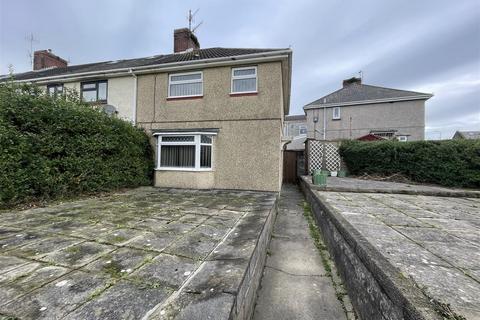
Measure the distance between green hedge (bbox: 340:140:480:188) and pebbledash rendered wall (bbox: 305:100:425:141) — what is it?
855 cm

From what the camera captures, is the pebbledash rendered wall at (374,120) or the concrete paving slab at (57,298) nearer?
the concrete paving slab at (57,298)

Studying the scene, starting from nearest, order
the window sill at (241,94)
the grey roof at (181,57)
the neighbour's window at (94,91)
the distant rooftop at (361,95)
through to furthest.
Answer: the window sill at (241,94) → the grey roof at (181,57) → the neighbour's window at (94,91) → the distant rooftop at (361,95)

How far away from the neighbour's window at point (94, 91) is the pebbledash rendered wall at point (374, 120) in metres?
17.8

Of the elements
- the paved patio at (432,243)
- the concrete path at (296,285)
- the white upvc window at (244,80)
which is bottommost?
the concrete path at (296,285)

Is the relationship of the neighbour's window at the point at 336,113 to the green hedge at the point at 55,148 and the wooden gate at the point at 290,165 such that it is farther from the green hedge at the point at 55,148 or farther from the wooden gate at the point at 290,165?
the green hedge at the point at 55,148

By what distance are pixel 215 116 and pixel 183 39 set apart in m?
6.89

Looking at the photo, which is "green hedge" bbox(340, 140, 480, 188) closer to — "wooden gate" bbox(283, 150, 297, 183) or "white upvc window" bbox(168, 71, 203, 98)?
"wooden gate" bbox(283, 150, 297, 183)

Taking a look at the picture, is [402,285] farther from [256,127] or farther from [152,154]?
[152,154]

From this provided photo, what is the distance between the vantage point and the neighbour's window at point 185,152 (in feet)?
28.2

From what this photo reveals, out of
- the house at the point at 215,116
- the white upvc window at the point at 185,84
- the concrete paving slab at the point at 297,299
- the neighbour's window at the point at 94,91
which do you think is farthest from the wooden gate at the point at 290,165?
the concrete paving slab at the point at 297,299

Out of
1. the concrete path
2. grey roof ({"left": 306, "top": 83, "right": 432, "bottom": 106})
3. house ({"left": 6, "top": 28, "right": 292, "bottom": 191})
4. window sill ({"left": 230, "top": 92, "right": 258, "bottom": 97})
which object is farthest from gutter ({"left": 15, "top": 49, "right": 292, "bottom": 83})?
grey roof ({"left": 306, "top": 83, "right": 432, "bottom": 106})

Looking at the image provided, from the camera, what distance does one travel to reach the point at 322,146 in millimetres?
12742

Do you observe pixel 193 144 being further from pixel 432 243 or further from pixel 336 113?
pixel 336 113

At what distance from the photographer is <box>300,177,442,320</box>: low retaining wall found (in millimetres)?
1444
